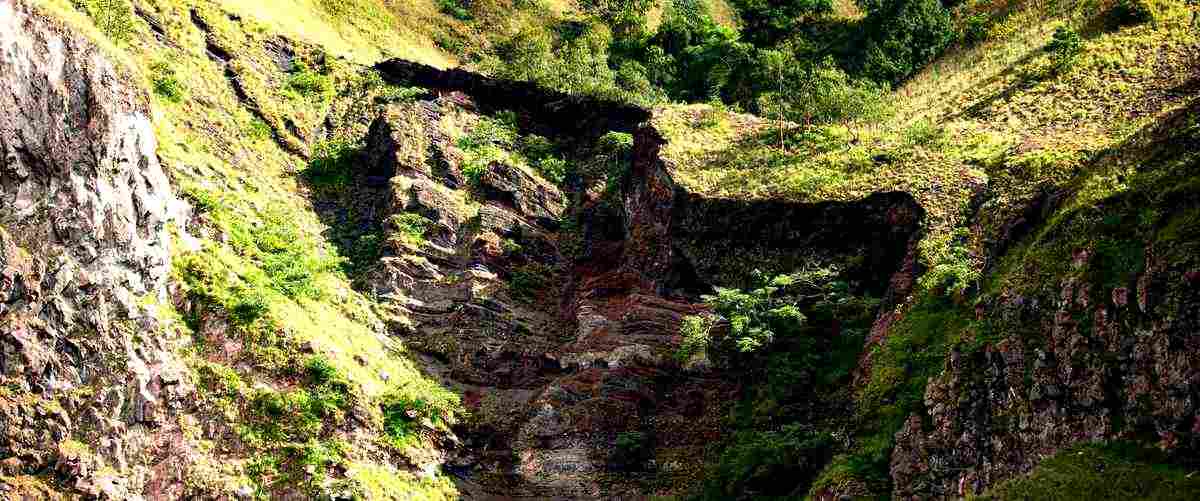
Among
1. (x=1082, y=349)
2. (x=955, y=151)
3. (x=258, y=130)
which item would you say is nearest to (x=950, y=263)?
(x=1082, y=349)

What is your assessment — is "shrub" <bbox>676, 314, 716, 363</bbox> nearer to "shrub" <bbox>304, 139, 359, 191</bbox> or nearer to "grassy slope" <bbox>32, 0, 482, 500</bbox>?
"grassy slope" <bbox>32, 0, 482, 500</bbox>

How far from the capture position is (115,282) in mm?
34656

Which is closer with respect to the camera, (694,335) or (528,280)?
(694,335)

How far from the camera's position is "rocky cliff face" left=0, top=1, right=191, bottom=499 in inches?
1258

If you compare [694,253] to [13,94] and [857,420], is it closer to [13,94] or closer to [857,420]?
[857,420]

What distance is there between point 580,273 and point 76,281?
22170 mm

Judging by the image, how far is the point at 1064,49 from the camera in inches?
2243

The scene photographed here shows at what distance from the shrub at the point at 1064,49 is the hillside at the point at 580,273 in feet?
1.21

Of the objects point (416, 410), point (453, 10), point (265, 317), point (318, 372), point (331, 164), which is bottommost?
point (416, 410)

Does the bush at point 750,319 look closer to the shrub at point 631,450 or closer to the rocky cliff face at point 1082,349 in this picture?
the shrub at point 631,450

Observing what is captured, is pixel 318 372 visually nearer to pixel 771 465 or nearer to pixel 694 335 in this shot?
pixel 694 335

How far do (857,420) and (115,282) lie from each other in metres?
21.6

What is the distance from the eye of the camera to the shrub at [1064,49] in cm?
5550

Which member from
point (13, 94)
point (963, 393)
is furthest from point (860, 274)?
point (13, 94)
